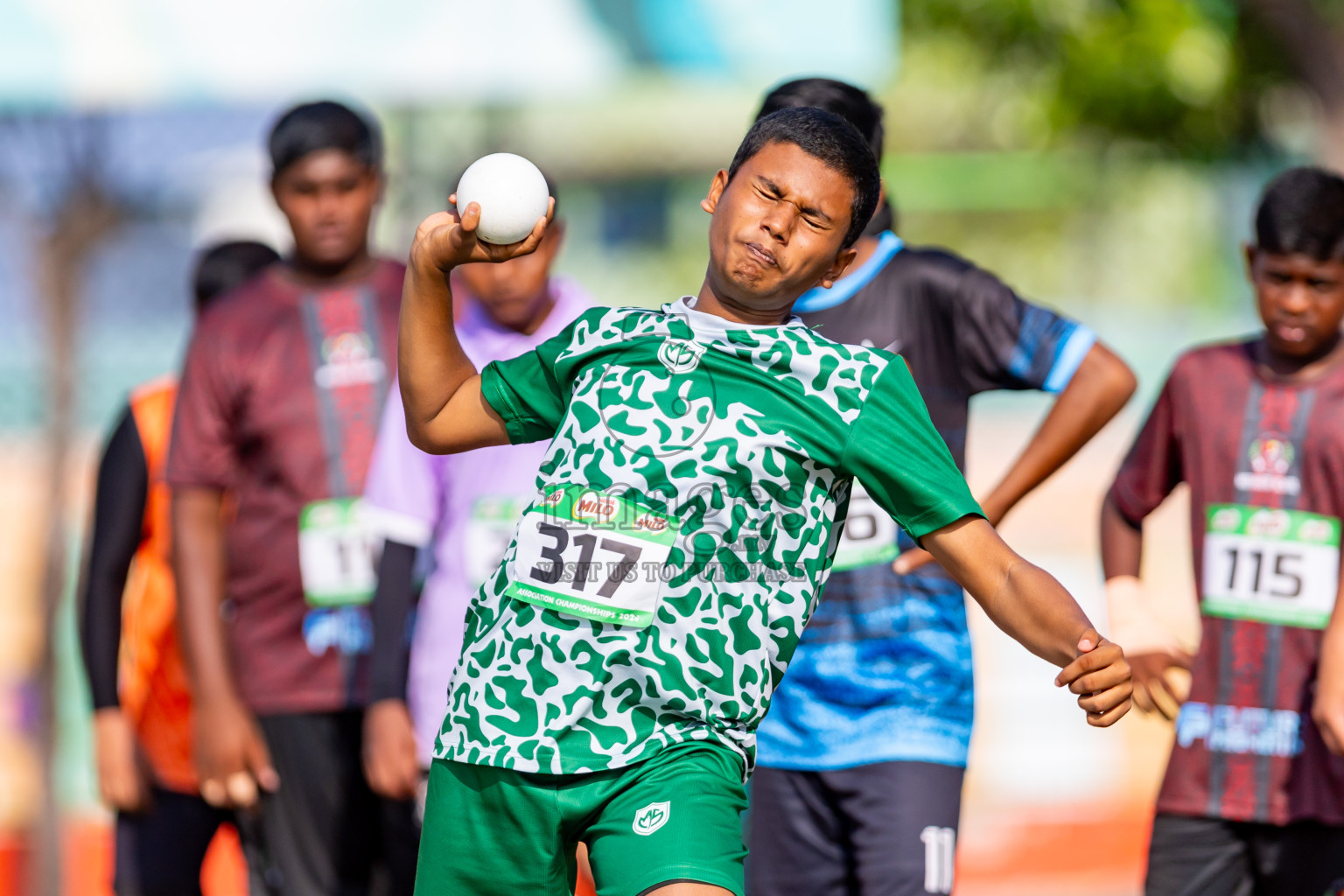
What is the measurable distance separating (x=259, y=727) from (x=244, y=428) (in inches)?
31.0

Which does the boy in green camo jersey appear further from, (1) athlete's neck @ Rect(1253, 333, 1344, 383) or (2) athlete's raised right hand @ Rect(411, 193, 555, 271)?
(1) athlete's neck @ Rect(1253, 333, 1344, 383)

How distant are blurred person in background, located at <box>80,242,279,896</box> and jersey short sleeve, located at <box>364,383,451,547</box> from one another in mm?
886

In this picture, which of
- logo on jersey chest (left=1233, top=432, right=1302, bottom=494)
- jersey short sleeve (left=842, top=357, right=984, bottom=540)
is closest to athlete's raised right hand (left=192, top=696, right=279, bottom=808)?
jersey short sleeve (left=842, top=357, right=984, bottom=540)

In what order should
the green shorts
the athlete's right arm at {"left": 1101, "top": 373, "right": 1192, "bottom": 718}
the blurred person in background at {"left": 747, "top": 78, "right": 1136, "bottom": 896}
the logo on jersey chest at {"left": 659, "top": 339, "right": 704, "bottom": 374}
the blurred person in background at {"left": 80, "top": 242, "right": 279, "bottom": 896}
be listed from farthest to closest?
the blurred person in background at {"left": 80, "top": 242, "right": 279, "bottom": 896}
the athlete's right arm at {"left": 1101, "top": 373, "right": 1192, "bottom": 718}
the blurred person in background at {"left": 747, "top": 78, "right": 1136, "bottom": 896}
the logo on jersey chest at {"left": 659, "top": 339, "right": 704, "bottom": 374}
the green shorts

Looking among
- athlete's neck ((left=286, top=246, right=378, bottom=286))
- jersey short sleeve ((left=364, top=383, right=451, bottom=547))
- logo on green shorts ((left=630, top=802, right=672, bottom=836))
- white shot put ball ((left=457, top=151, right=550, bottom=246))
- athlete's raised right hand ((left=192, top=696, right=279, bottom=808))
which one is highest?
athlete's neck ((left=286, top=246, right=378, bottom=286))

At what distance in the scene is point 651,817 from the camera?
273 cm

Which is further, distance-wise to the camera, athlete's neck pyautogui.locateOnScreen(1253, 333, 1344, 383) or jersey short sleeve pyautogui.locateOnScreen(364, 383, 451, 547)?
jersey short sleeve pyautogui.locateOnScreen(364, 383, 451, 547)

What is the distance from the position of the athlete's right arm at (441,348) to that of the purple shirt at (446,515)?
45.5 inches

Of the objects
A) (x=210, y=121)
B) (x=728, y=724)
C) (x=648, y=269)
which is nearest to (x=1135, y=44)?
(x=648, y=269)

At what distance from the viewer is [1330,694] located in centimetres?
379

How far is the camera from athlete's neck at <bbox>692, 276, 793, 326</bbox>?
2.94m

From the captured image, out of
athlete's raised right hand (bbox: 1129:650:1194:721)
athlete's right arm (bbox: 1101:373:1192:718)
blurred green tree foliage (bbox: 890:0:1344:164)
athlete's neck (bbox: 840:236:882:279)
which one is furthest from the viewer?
blurred green tree foliage (bbox: 890:0:1344:164)

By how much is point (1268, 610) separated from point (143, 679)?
3110 mm

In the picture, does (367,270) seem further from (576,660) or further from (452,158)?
(452,158)
